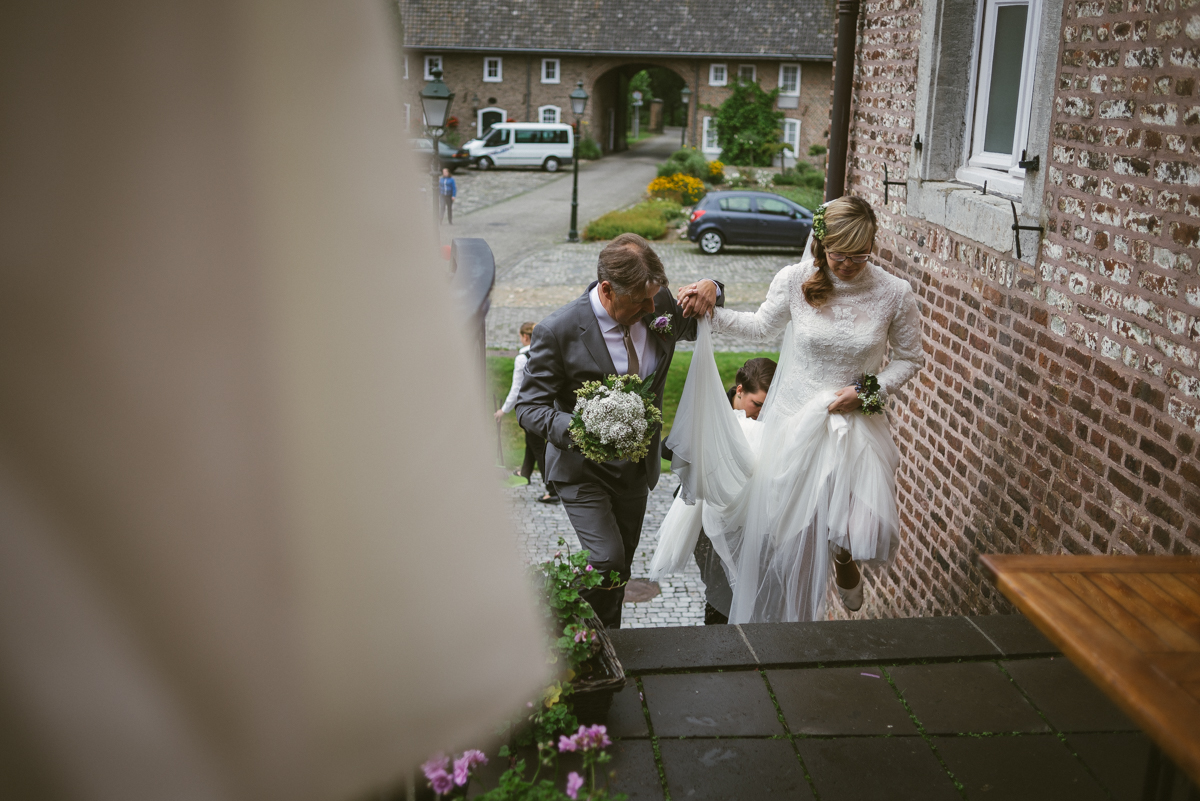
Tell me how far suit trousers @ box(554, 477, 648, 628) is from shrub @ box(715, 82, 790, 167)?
36984mm

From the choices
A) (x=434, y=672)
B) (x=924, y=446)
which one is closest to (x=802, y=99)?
(x=924, y=446)

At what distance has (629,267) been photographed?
377 cm

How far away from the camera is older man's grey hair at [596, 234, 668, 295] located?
12.4 feet

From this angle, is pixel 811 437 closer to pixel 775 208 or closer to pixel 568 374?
pixel 568 374

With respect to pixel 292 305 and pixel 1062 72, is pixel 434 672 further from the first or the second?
pixel 1062 72

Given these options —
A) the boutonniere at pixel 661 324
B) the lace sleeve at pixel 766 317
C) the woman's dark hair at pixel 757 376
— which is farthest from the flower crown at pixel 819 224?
the woman's dark hair at pixel 757 376

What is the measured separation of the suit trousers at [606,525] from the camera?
12.9ft

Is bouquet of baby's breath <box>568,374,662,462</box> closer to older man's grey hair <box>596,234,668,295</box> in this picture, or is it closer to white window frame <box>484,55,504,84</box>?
older man's grey hair <box>596,234,668,295</box>

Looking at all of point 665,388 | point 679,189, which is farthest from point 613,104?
point 665,388

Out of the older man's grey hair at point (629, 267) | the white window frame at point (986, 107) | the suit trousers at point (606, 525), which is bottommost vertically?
the suit trousers at point (606, 525)

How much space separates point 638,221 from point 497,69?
22523mm

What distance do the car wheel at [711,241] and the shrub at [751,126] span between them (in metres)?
16.1

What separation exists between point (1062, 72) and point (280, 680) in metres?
3.71

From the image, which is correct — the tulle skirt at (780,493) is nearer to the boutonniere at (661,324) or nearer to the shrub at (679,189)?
the boutonniere at (661,324)
